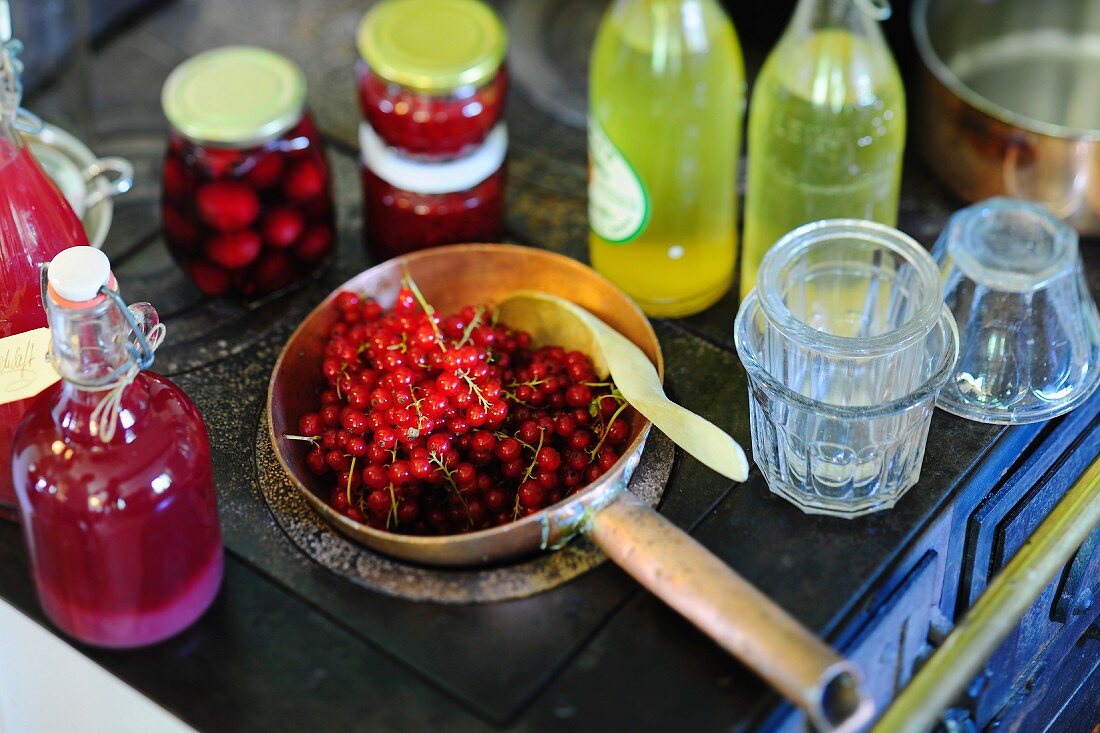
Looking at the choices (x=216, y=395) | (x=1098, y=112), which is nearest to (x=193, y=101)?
(x=216, y=395)

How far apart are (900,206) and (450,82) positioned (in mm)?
366

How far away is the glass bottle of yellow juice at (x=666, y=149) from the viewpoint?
85 centimetres

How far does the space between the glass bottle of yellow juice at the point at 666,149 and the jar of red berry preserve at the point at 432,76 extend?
0.24ft

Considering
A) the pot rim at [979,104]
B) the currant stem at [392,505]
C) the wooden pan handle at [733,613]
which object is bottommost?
the currant stem at [392,505]

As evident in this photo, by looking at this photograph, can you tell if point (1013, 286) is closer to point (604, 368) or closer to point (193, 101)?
point (604, 368)

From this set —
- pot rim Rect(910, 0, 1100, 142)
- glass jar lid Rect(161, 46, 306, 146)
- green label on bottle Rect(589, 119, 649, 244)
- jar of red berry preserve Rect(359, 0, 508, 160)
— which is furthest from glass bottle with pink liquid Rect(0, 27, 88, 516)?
pot rim Rect(910, 0, 1100, 142)

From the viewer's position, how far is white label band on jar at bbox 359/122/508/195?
0.90m

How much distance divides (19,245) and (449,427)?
263 mm

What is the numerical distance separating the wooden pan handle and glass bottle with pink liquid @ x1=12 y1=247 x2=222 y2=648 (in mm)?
219

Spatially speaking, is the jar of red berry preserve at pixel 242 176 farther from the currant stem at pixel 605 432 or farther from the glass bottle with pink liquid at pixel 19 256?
the currant stem at pixel 605 432

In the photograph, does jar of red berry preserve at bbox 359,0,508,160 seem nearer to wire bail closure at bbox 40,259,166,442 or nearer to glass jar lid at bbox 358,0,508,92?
glass jar lid at bbox 358,0,508,92

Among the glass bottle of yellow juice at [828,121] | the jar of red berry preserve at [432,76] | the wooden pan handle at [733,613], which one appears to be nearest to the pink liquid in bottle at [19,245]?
the jar of red berry preserve at [432,76]

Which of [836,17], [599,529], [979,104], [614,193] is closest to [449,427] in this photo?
[599,529]

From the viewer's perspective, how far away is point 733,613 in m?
0.66
